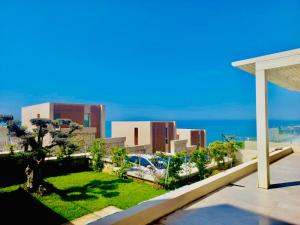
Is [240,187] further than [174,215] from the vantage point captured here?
Yes

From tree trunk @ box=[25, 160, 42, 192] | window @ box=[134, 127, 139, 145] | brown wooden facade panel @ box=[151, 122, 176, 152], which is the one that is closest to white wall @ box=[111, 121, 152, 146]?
window @ box=[134, 127, 139, 145]

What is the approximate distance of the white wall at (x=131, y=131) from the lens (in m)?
27.9

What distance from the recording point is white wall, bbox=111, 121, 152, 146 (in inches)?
1097

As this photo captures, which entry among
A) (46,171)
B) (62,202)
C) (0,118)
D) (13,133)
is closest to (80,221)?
(62,202)

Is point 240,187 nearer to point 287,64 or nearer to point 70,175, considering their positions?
A: point 287,64

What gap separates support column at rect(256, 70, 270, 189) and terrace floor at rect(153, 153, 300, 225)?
305mm

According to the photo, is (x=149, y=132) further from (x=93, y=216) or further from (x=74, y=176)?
(x=93, y=216)

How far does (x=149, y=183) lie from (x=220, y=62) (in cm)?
12446

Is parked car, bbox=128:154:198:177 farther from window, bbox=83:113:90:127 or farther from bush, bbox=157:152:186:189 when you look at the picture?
window, bbox=83:113:90:127

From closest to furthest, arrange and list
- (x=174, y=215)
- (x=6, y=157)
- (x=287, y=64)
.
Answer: (x=174, y=215) → (x=287, y=64) → (x=6, y=157)

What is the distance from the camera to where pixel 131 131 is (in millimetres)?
30016

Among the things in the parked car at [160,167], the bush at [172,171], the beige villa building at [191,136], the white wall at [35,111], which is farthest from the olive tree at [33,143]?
the beige villa building at [191,136]

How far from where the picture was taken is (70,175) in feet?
32.5

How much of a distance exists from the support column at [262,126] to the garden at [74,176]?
12.6ft
